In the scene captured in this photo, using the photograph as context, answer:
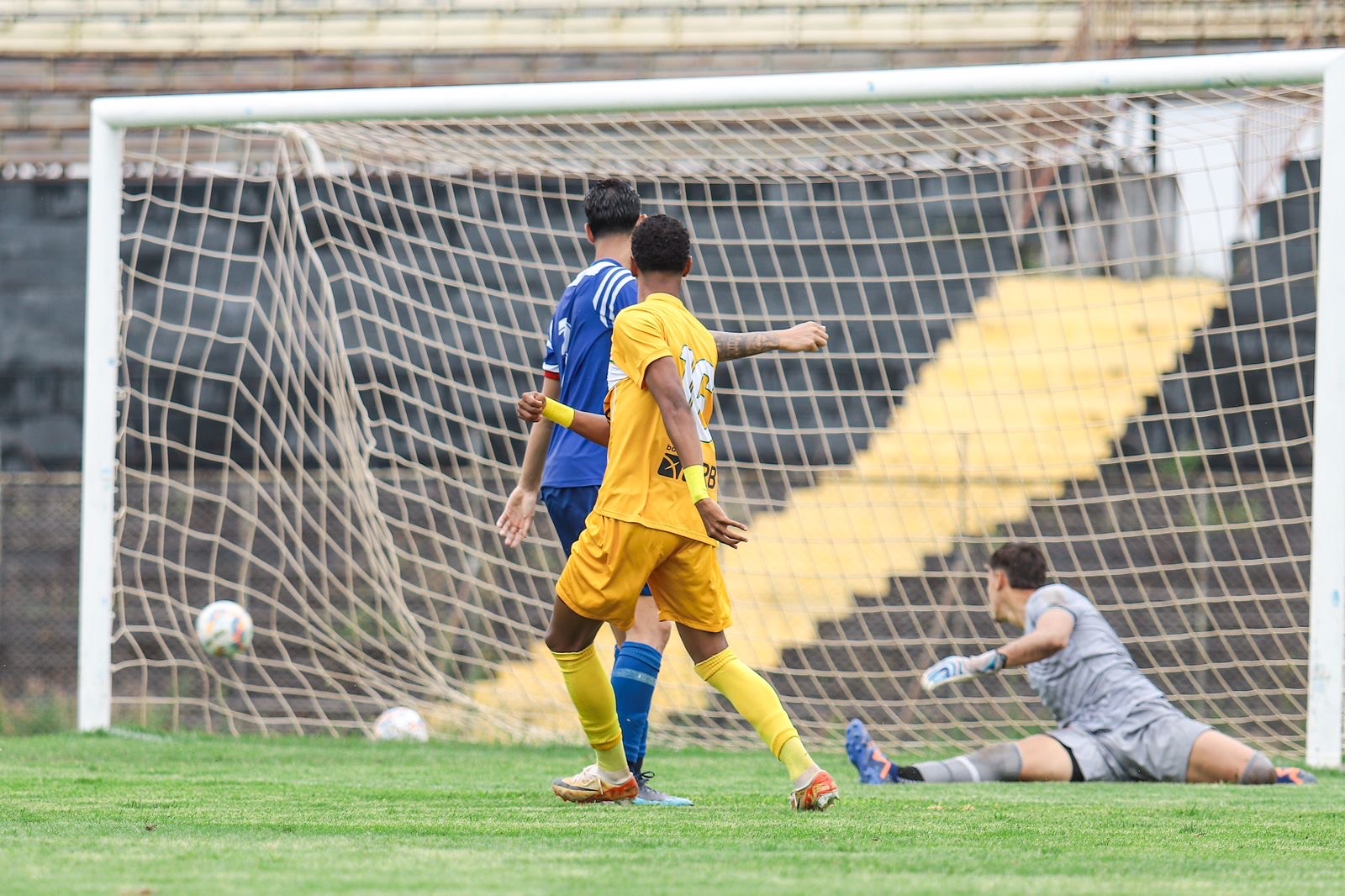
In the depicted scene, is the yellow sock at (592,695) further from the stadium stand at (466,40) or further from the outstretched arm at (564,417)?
the stadium stand at (466,40)

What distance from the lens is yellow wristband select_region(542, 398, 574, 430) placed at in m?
3.74

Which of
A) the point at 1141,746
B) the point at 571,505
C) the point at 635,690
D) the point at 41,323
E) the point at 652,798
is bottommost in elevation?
the point at 1141,746

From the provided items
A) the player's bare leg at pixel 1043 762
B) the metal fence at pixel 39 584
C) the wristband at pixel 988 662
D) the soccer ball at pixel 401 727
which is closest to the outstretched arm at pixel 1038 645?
the wristband at pixel 988 662

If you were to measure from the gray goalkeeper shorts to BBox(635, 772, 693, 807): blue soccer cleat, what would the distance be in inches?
78.5

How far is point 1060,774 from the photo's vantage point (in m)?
5.32

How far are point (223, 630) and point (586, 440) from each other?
2.74 meters

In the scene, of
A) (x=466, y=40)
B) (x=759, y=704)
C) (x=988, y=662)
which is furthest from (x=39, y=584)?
(x=759, y=704)

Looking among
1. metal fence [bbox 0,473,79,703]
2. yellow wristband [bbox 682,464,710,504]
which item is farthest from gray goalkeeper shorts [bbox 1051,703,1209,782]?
metal fence [bbox 0,473,79,703]

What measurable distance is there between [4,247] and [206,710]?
14.0ft

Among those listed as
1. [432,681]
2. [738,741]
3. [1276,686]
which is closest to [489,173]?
[432,681]

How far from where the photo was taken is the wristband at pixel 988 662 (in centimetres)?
482

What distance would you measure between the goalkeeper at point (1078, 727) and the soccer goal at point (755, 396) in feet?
4.51

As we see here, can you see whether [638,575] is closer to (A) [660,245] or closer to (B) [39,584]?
(A) [660,245]

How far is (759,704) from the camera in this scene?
11.9 feet
